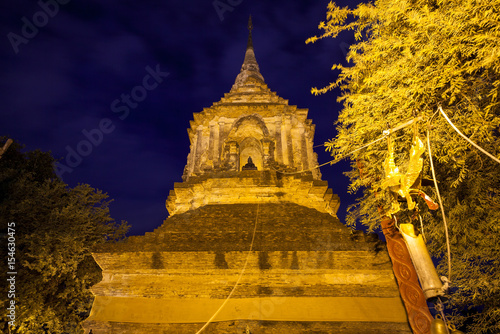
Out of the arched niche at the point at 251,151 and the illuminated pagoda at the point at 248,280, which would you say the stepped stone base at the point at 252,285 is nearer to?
the illuminated pagoda at the point at 248,280

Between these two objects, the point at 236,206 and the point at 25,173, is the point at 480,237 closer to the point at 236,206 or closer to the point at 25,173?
the point at 236,206

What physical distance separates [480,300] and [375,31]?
292 inches

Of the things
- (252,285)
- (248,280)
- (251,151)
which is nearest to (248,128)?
(251,151)

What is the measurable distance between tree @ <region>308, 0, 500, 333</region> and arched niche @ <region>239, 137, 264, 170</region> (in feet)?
22.5

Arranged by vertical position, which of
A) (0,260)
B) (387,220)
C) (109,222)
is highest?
(109,222)

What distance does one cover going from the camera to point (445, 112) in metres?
6.19

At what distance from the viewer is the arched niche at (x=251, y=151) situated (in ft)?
48.5

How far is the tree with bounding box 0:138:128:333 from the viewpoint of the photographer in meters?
10.6

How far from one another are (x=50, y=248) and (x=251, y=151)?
10134 millimetres

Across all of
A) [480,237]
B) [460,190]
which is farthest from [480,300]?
[460,190]

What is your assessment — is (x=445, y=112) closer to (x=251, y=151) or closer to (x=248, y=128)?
(x=248, y=128)

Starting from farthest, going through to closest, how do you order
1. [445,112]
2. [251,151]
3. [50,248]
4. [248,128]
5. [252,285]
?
[251,151]
[248,128]
[50,248]
[252,285]
[445,112]

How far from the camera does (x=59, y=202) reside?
1295 centimetres

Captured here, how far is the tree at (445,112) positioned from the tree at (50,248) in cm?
988
